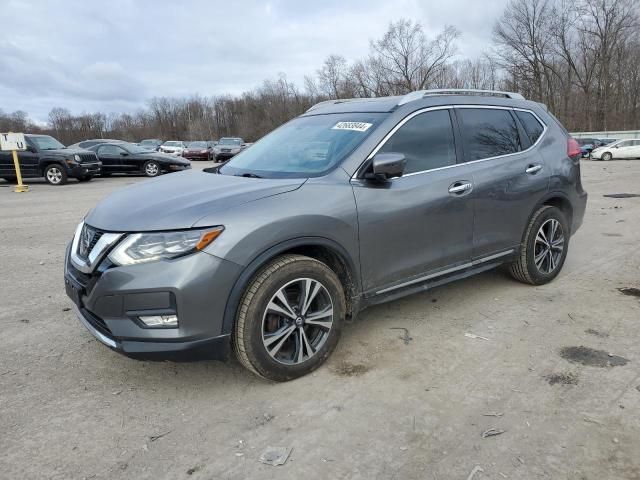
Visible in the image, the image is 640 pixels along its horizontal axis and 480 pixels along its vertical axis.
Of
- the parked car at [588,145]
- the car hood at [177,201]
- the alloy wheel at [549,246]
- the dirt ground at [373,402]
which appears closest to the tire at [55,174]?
the dirt ground at [373,402]

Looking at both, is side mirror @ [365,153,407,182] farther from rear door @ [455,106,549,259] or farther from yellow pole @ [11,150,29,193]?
yellow pole @ [11,150,29,193]

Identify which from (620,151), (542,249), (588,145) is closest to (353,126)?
(542,249)

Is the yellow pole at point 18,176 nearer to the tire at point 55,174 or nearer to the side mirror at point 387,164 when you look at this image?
the tire at point 55,174

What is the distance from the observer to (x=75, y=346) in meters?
3.56

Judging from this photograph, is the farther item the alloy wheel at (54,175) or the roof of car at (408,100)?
the alloy wheel at (54,175)

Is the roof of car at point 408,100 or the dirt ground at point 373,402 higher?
the roof of car at point 408,100

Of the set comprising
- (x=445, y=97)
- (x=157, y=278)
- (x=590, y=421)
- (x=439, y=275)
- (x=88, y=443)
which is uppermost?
(x=445, y=97)

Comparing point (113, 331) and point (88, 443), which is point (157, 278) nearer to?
point (113, 331)

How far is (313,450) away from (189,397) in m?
0.92

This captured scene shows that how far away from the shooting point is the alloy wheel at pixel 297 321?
290cm

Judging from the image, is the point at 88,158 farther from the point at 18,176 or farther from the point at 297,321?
the point at 297,321

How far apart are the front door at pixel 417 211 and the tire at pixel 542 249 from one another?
0.91 m

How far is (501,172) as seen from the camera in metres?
4.10

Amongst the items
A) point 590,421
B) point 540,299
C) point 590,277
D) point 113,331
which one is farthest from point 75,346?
point 590,277
